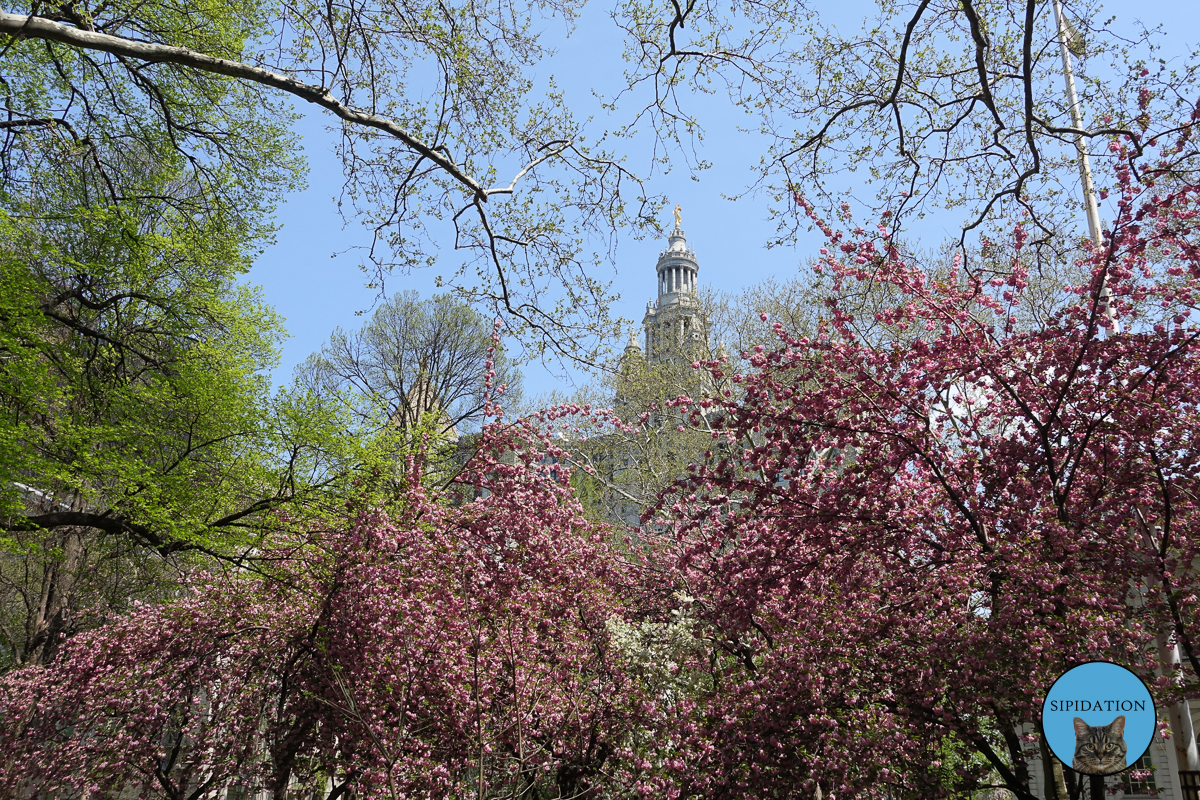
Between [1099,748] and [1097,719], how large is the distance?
5.9 inches

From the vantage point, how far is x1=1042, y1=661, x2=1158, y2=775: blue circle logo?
11.1 ft

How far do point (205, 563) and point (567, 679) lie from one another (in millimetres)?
7420

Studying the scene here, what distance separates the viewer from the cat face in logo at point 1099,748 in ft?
11.2

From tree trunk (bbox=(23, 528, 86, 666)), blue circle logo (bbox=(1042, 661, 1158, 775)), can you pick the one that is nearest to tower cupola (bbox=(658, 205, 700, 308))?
tree trunk (bbox=(23, 528, 86, 666))

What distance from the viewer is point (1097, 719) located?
11.3 ft

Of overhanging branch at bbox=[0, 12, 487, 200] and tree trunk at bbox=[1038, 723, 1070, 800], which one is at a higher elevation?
overhanging branch at bbox=[0, 12, 487, 200]

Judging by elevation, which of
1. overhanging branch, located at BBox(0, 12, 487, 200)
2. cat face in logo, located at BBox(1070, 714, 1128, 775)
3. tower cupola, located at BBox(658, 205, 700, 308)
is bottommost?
cat face in logo, located at BBox(1070, 714, 1128, 775)

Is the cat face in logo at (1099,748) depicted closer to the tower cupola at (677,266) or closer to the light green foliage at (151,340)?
the light green foliage at (151,340)

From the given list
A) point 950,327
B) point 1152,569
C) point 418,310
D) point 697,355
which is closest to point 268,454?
point 950,327

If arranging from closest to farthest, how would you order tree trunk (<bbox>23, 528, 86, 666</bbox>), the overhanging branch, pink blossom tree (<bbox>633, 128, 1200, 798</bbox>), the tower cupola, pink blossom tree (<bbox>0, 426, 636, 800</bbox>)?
the overhanging branch, pink blossom tree (<bbox>633, 128, 1200, 798</bbox>), pink blossom tree (<bbox>0, 426, 636, 800</bbox>), tree trunk (<bbox>23, 528, 86, 666</bbox>), the tower cupola

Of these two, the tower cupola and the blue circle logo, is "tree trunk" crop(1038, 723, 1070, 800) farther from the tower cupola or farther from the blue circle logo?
the tower cupola

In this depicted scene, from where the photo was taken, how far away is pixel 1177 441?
698 centimetres

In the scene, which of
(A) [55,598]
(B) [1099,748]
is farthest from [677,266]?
(B) [1099,748]

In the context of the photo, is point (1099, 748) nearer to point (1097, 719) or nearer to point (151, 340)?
point (1097, 719)
